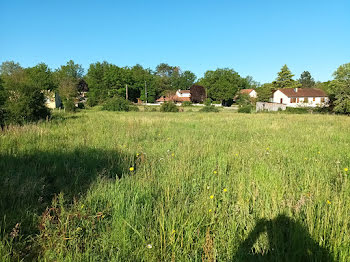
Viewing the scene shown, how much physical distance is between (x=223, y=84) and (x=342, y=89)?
41553 mm

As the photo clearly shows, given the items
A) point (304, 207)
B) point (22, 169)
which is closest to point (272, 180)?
point (304, 207)

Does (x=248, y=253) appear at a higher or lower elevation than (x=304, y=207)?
lower

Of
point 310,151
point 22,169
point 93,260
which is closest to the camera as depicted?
point 93,260

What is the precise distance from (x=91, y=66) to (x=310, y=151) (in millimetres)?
80993

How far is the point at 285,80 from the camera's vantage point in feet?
252

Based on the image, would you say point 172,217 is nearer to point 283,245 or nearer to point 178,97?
point 283,245

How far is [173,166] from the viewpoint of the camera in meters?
4.31

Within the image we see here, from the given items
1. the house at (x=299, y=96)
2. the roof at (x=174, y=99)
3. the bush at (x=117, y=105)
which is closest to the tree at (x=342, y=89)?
the house at (x=299, y=96)

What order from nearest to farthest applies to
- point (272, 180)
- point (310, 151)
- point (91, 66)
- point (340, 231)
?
point (340, 231), point (272, 180), point (310, 151), point (91, 66)

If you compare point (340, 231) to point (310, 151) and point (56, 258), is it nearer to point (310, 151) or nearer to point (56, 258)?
point (56, 258)

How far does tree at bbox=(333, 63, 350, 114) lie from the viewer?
99.8 ft

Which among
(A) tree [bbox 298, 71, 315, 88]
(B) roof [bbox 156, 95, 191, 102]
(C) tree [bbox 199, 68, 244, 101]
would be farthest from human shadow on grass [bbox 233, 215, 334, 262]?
(A) tree [bbox 298, 71, 315, 88]

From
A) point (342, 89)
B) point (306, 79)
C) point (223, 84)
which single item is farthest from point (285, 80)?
point (306, 79)

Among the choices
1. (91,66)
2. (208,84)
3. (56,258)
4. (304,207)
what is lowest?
(56,258)
